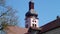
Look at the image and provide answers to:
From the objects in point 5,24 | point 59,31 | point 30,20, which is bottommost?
point 30,20

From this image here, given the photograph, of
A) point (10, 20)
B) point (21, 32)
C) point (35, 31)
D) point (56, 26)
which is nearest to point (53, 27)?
point (56, 26)

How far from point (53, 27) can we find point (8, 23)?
8.70 metres

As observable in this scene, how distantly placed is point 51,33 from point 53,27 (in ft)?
4.08

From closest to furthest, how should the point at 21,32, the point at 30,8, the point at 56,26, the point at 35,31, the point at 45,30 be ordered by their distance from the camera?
1. the point at 56,26
2. the point at 45,30
3. the point at 35,31
4. the point at 21,32
5. the point at 30,8

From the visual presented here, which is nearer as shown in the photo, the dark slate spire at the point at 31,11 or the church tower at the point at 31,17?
the dark slate spire at the point at 31,11

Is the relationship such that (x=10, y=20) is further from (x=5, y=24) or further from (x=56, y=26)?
(x=56, y=26)

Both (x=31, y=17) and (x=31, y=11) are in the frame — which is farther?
(x=31, y=17)

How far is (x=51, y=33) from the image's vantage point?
1059 inches

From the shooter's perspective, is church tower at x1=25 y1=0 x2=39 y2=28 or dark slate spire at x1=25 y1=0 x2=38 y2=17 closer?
dark slate spire at x1=25 y1=0 x2=38 y2=17

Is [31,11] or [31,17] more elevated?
[31,11]

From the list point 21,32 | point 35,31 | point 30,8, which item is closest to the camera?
point 35,31

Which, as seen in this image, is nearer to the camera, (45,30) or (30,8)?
(45,30)

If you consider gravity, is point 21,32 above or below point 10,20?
below

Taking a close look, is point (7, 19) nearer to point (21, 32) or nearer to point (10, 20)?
point (10, 20)
